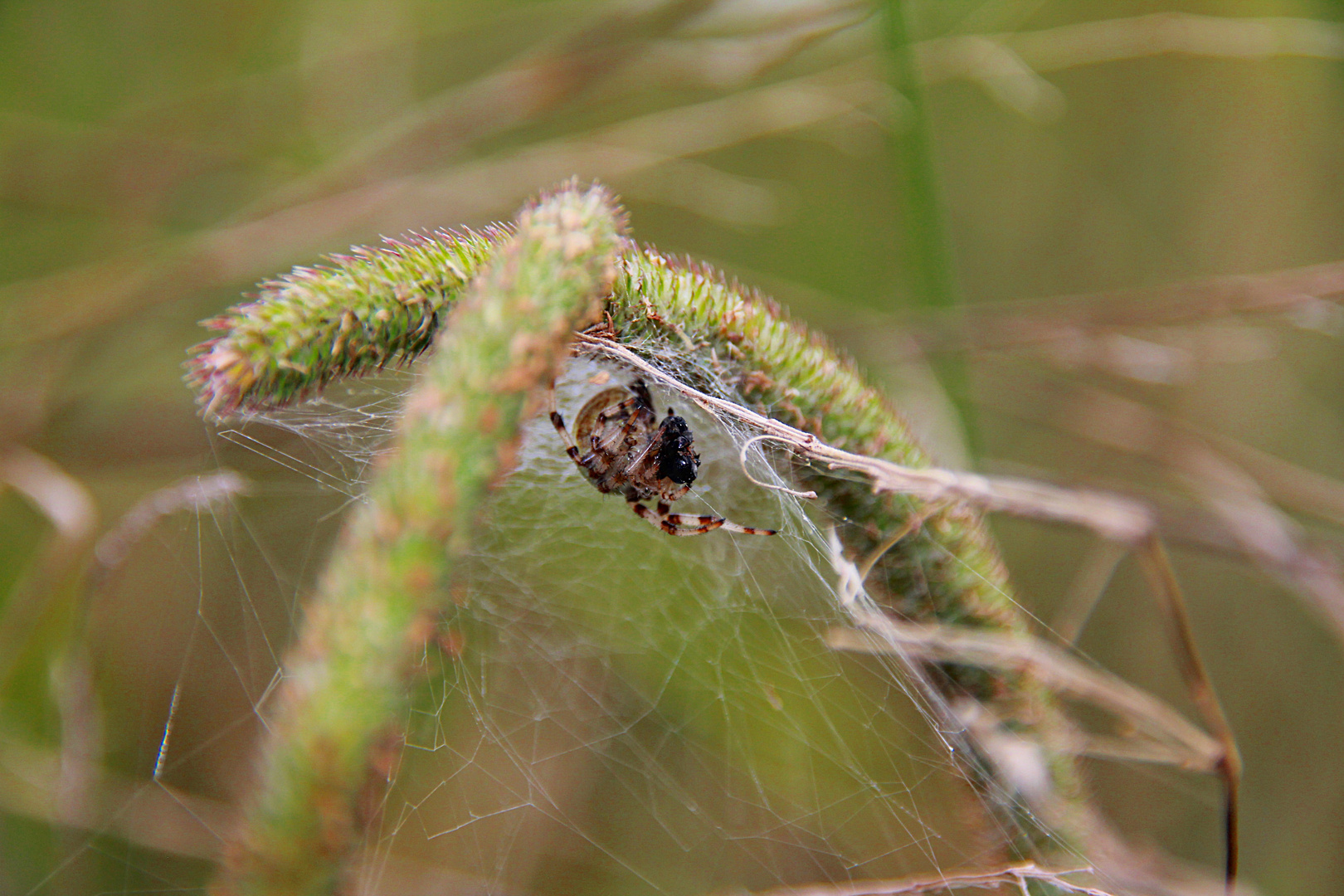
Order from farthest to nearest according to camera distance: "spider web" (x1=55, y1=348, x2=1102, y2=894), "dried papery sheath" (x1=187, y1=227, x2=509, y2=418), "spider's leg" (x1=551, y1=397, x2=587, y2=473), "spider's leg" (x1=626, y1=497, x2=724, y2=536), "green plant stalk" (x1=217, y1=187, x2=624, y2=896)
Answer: "spider web" (x1=55, y1=348, x2=1102, y2=894) → "spider's leg" (x1=626, y1=497, x2=724, y2=536) → "spider's leg" (x1=551, y1=397, x2=587, y2=473) → "dried papery sheath" (x1=187, y1=227, x2=509, y2=418) → "green plant stalk" (x1=217, y1=187, x2=624, y2=896)

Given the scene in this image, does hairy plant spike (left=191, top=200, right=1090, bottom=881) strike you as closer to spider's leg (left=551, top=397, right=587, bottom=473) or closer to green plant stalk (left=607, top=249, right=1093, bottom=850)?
green plant stalk (left=607, top=249, right=1093, bottom=850)

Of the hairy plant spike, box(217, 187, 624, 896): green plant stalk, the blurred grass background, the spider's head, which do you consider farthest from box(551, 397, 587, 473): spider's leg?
the blurred grass background

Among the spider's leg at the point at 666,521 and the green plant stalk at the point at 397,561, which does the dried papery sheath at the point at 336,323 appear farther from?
the spider's leg at the point at 666,521

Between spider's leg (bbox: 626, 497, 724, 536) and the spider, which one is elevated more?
the spider

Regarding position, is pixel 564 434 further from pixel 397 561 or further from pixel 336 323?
pixel 397 561

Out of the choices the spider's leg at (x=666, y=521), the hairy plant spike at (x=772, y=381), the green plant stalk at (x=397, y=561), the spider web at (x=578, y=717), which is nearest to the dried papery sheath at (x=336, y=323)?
the hairy plant spike at (x=772, y=381)

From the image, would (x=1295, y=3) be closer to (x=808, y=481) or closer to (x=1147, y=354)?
(x=1147, y=354)

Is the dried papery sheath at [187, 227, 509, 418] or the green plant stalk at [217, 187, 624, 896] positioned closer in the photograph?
the green plant stalk at [217, 187, 624, 896]

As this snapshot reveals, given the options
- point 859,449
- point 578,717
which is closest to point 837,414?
point 859,449
